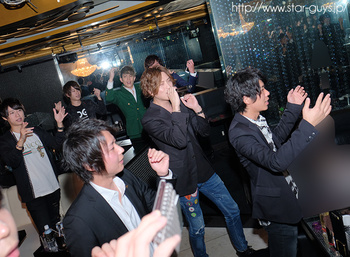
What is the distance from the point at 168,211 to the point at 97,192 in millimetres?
994

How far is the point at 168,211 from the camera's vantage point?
2.11 feet

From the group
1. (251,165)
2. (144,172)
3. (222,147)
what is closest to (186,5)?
Result: (222,147)

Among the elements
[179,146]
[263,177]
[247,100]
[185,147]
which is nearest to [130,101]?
[185,147]

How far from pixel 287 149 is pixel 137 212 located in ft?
2.89

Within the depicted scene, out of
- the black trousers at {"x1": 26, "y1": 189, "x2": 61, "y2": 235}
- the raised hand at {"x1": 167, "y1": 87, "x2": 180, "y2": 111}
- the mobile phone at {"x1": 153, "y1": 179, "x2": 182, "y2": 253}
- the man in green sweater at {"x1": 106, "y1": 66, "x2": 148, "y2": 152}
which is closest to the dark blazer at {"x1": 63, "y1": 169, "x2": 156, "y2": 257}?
the mobile phone at {"x1": 153, "y1": 179, "x2": 182, "y2": 253}

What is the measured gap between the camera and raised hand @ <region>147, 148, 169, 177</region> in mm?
1584

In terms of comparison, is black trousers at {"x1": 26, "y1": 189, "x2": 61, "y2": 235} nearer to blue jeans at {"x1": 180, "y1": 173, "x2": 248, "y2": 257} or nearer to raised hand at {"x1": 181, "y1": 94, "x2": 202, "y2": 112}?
blue jeans at {"x1": 180, "y1": 173, "x2": 248, "y2": 257}

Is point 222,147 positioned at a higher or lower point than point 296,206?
lower

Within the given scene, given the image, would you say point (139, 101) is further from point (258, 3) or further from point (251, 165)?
point (251, 165)

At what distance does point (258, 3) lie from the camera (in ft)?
9.90

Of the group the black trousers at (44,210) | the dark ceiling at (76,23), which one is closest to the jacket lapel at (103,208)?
the black trousers at (44,210)

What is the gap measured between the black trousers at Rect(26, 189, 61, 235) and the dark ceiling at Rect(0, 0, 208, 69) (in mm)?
2854

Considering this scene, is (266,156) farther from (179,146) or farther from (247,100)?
(179,146)

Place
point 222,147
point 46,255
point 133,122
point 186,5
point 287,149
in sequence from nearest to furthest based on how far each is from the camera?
point 287,149 < point 46,255 < point 133,122 < point 186,5 < point 222,147
